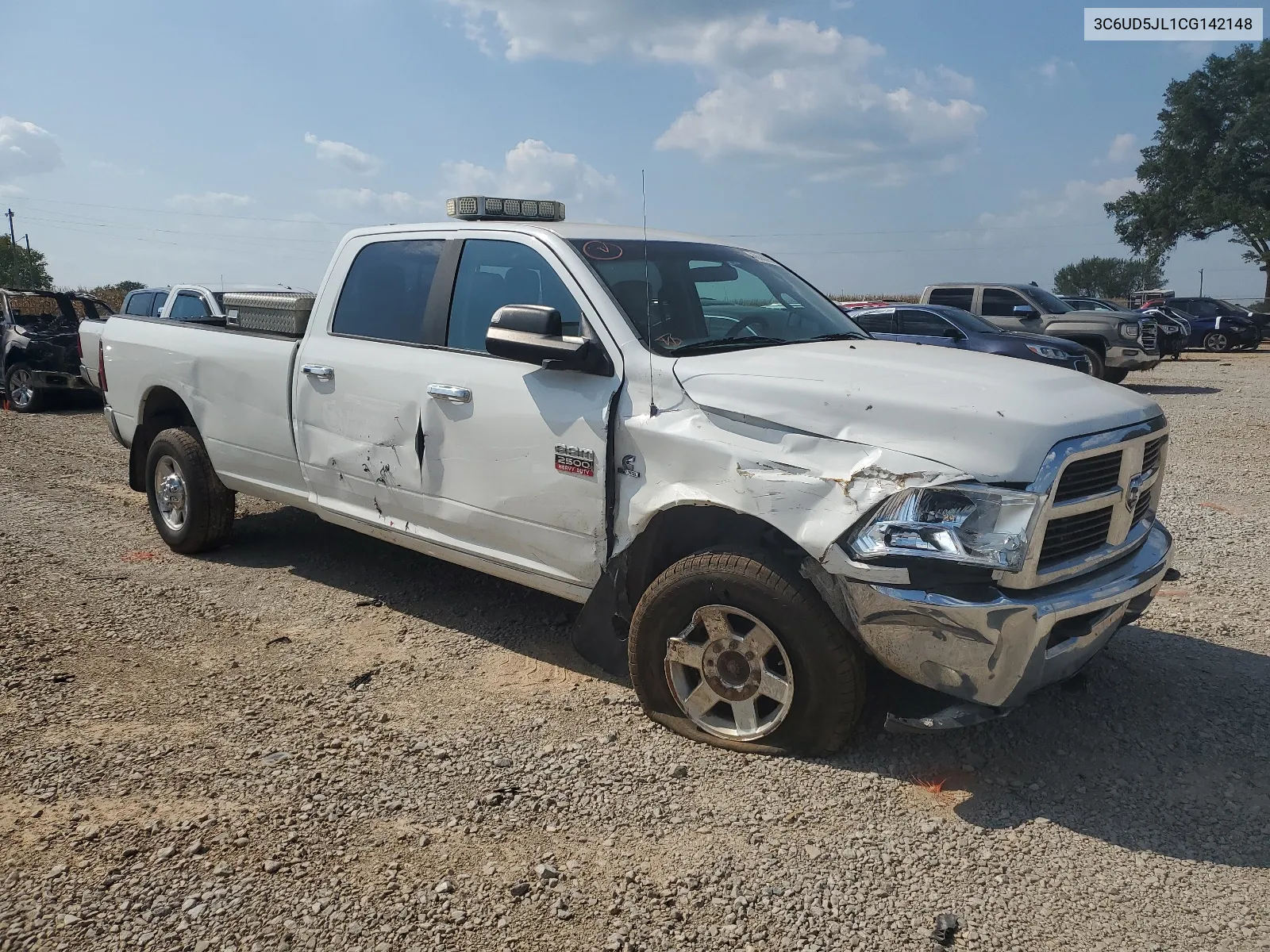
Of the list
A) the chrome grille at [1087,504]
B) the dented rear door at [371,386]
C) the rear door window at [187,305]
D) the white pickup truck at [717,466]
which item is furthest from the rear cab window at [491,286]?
the rear door window at [187,305]

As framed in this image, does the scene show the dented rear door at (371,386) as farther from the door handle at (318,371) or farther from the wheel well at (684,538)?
the wheel well at (684,538)

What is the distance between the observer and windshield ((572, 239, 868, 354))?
3.94 m

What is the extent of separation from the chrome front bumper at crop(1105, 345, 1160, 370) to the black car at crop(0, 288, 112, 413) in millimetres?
15703

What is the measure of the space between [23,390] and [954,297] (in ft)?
48.4

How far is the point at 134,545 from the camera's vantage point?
6.46 m

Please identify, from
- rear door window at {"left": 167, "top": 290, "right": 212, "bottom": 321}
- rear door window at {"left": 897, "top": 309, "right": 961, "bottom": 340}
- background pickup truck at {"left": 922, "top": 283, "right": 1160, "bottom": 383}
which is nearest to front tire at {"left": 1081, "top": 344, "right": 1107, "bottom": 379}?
background pickup truck at {"left": 922, "top": 283, "right": 1160, "bottom": 383}

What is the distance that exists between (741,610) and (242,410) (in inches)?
135

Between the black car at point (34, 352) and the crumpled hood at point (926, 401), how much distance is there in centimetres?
1304

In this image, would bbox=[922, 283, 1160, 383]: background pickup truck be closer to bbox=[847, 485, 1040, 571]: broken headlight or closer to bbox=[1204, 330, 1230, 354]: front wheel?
bbox=[847, 485, 1040, 571]: broken headlight

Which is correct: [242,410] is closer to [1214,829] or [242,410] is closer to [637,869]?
[637,869]

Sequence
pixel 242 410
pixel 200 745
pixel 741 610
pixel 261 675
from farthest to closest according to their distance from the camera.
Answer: pixel 242 410 → pixel 261 675 → pixel 200 745 → pixel 741 610

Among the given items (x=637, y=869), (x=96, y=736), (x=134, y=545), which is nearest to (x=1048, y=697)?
(x=637, y=869)

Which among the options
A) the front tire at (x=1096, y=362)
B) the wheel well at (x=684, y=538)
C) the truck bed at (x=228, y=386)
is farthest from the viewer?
the front tire at (x=1096, y=362)

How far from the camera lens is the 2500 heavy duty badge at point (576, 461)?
3.77m
